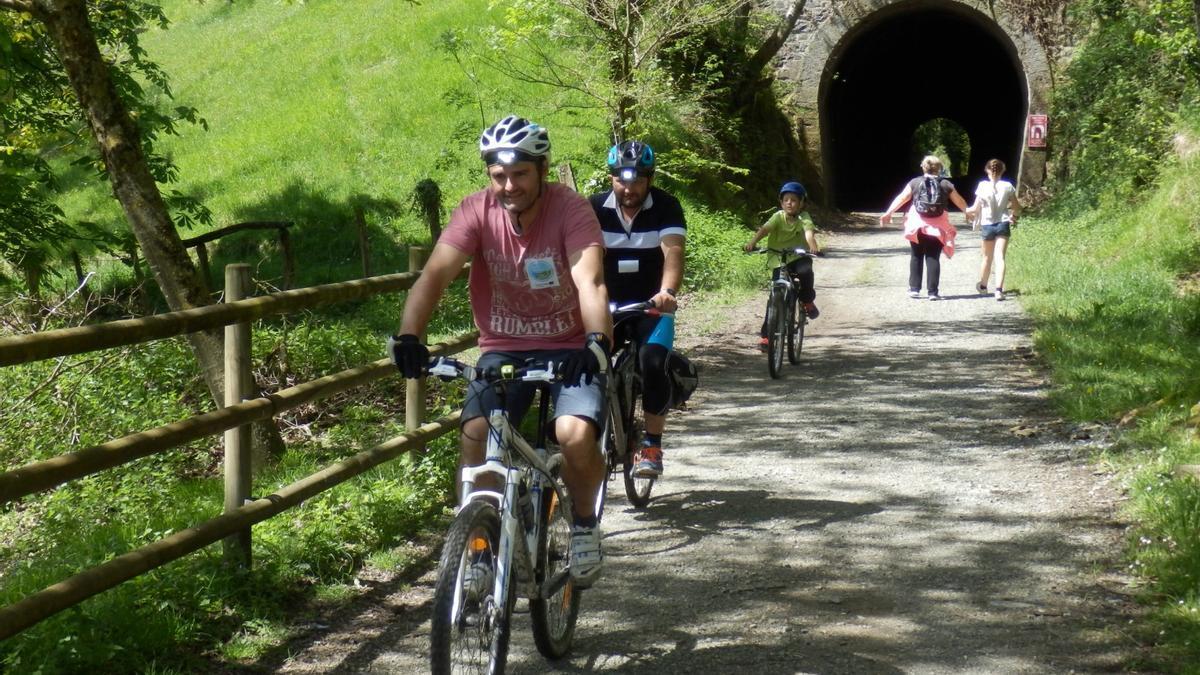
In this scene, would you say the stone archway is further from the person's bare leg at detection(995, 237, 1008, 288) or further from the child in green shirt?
the child in green shirt

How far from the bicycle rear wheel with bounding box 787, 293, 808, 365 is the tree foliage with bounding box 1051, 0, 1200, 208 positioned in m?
9.27

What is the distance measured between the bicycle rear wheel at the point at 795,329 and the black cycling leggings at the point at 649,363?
4503 millimetres

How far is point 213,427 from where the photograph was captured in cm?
506

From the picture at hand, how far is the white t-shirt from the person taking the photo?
1568cm

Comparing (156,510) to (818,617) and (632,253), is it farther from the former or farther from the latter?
(818,617)

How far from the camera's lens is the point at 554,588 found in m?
4.37

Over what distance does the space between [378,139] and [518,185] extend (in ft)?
73.8

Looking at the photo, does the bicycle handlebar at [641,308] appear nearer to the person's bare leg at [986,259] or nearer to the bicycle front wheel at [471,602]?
the bicycle front wheel at [471,602]

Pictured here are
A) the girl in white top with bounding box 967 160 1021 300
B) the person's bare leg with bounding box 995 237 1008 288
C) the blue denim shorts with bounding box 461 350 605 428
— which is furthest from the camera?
the girl in white top with bounding box 967 160 1021 300

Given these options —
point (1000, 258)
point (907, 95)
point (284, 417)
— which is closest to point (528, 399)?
point (284, 417)

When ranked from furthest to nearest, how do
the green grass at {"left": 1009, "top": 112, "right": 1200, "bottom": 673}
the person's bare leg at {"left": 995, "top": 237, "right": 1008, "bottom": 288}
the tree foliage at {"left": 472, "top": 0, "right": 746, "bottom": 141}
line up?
1. the tree foliage at {"left": 472, "top": 0, "right": 746, "bottom": 141}
2. the person's bare leg at {"left": 995, "top": 237, "right": 1008, "bottom": 288}
3. the green grass at {"left": 1009, "top": 112, "right": 1200, "bottom": 673}

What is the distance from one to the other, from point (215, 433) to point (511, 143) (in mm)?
1817

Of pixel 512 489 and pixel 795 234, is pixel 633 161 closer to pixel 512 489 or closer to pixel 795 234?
pixel 512 489

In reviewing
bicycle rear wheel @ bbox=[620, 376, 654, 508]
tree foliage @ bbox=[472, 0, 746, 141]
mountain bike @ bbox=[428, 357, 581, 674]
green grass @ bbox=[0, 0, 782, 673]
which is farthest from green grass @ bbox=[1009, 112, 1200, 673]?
tree foliage @ bbox=[472, 0, 746, 141]
